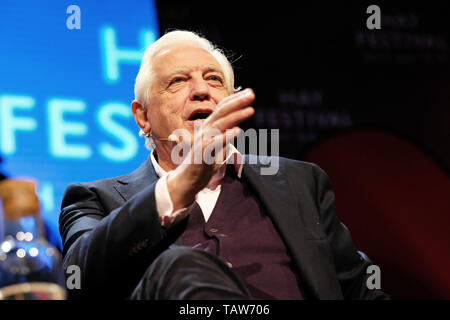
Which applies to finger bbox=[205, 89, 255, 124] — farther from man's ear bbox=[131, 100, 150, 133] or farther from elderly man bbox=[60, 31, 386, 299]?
man's ear bbox=[131, 100, 150, 133]

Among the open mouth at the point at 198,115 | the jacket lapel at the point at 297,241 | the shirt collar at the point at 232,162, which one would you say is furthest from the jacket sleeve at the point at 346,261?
the open mouth at the point at 198,115

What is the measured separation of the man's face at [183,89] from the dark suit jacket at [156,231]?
0.16 m

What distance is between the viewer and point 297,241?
152 cm

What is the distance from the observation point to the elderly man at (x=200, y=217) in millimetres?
1257

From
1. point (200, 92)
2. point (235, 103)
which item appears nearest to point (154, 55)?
point (200, 92)

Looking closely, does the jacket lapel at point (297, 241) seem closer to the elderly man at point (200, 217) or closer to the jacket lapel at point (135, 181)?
the elderly man at point (200, 217)

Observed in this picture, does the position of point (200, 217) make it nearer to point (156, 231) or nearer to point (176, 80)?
point (156, 231)

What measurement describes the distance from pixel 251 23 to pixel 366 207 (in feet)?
3.51

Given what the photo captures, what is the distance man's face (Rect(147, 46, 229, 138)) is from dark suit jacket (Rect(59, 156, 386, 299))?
155 millimetres

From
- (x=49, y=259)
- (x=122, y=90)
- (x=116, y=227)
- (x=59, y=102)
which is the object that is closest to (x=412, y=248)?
(x=122, y=90)

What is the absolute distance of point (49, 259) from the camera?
3.23 ft

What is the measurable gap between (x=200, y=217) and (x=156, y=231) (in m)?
0.35
